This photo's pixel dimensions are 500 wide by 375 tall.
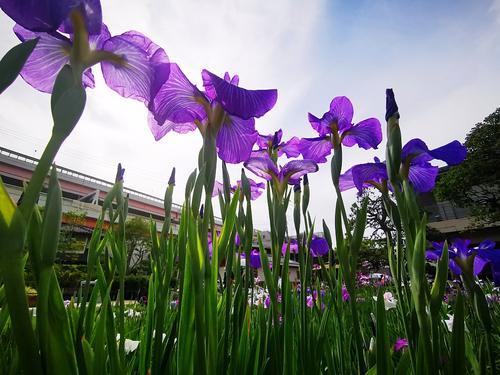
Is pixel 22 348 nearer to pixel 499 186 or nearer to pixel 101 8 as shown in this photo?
pixel 101 8

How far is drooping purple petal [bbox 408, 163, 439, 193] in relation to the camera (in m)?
1.16

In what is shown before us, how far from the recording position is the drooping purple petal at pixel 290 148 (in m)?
1.59

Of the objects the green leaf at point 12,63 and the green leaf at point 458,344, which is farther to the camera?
the green leaf at point 458,344

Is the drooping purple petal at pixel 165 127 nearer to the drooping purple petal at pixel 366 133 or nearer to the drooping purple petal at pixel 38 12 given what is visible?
the drooping purple petal at pixel 38 12

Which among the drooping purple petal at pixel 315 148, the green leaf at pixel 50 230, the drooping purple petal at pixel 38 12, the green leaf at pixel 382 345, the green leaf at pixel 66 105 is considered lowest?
the green leaf at pixel 382 345

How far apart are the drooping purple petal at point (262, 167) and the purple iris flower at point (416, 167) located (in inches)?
12.6

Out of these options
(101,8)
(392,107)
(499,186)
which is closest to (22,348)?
(101,8)

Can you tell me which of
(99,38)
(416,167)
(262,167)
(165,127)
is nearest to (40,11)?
(99,38)

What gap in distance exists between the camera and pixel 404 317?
0.74 metres

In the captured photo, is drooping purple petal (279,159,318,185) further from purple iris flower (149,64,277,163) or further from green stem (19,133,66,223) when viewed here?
green stem (19,133,66,223)

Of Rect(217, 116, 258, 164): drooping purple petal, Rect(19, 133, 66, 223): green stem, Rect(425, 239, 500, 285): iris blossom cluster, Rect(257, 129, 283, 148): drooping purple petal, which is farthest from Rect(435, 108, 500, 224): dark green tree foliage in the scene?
Rect(19, 133, 66, 223): green stem

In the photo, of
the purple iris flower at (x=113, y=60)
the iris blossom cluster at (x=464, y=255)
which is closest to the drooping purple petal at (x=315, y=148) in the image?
the iris blossom cluster at (x=464, y=255)

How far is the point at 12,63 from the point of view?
341mm

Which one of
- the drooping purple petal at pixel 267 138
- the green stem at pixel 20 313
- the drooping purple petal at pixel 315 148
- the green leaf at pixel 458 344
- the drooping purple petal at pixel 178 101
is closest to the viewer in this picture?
the green stem at pixel 20 313
